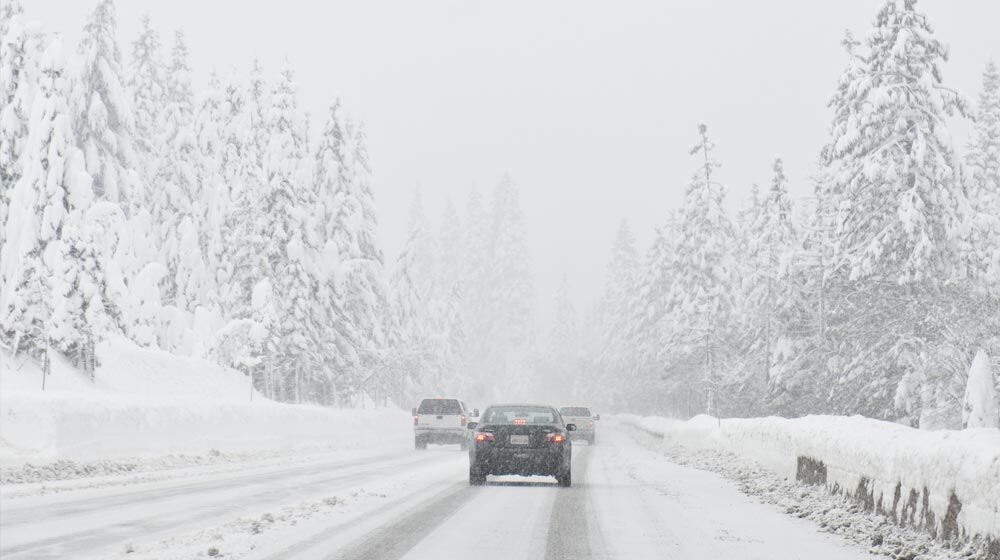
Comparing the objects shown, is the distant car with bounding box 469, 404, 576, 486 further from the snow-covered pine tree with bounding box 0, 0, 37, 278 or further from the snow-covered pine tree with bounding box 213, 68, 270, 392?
the snow-covered pine tree with bounding box 213, 68, 270, 392

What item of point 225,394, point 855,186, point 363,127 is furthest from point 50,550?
point 363,127

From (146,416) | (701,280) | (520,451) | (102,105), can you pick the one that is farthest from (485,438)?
(701,280)

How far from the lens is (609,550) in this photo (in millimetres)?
10438

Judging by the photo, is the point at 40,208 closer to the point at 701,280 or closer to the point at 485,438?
the point at 485,438

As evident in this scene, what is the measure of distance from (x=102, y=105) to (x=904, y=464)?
37120 mm

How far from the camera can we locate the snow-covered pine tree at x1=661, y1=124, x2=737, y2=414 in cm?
6319

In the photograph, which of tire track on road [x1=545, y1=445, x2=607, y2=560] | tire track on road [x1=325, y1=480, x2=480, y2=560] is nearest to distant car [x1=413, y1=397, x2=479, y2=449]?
tire track on road [x1=545, y1=445, x2=607, y2=560]

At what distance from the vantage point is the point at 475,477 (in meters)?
19.7

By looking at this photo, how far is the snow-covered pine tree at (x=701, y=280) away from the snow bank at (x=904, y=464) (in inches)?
1701

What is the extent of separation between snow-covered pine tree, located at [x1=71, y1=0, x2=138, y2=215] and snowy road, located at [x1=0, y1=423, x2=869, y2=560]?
25.3 meters

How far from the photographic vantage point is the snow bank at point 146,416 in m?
21.2

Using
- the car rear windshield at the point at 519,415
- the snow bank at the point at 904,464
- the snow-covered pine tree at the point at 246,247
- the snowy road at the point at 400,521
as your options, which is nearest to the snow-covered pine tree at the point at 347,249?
the snow-covered pine tree at the point at 246,247

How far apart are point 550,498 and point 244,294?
109ft

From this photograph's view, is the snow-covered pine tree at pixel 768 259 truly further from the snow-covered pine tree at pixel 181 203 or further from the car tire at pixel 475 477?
the car tire at pixel 475 477
